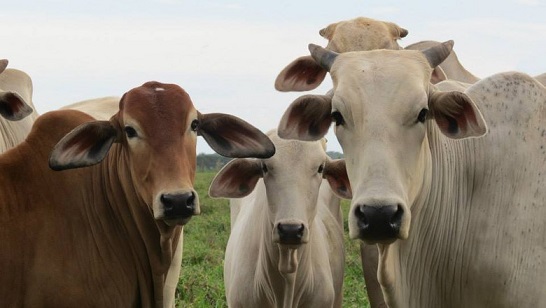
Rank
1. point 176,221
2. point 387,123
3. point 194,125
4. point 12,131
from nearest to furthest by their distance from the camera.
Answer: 1. point 387,123
2. point 176,221
3. point 194,125
4. point 12,131

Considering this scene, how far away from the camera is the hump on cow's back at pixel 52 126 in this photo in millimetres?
5477

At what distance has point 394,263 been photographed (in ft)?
17.1

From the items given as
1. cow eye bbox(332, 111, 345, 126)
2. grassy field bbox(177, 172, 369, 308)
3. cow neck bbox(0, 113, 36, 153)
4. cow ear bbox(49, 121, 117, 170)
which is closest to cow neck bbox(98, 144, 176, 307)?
cow ear bbox(49, 121, 117, 170)

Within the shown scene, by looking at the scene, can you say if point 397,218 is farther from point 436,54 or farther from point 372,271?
point 372,271

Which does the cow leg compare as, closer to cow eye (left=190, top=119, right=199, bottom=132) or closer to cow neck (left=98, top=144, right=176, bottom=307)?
cow neck (left=98, top=144, right=176, bottom=307)

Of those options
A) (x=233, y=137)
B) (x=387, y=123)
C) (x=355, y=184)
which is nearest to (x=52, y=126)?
(x=233, y=137)

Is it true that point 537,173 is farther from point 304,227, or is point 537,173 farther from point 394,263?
point 304,227

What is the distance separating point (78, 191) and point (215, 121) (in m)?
0.74

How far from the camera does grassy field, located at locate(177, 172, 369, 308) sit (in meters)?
8.64

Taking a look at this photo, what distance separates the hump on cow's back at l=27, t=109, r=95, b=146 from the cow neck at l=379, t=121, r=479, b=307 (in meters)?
1.66

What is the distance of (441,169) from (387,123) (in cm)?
66

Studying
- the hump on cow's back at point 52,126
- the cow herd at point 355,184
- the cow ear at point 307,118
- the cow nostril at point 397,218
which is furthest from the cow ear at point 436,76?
the cow nostril at point 397,218

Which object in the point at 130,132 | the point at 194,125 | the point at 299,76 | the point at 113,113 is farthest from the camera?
the point at 113,113

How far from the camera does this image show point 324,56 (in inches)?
201
